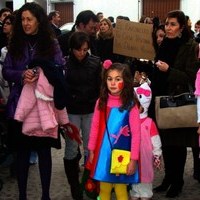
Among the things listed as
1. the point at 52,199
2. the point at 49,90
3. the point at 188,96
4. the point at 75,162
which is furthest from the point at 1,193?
the point at 188,96

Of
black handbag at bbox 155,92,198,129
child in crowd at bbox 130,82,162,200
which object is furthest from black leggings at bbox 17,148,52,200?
black handbag at bbox 155,92,198,129

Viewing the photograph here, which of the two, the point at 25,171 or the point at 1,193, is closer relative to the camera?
the point at 25,171

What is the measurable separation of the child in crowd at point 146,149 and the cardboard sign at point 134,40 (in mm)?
863

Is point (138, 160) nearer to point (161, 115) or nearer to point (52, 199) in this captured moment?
point (161, 115)

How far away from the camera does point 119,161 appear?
3262 millimetres

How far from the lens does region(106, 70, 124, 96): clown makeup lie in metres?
3.31

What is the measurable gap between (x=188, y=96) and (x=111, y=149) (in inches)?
34.7

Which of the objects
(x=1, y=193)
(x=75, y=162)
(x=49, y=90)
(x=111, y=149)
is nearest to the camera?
(x=111, y=149)

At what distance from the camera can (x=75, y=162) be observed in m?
3.96

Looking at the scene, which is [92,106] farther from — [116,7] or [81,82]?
[116,7]

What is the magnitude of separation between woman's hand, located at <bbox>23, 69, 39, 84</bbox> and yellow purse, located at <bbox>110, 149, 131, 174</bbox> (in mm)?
836

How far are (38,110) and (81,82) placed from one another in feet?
1.74

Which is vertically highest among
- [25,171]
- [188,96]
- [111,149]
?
[188,96]

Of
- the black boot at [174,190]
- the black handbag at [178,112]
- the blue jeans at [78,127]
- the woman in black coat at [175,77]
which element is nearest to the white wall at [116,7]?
the woman in black coat at [175,77]
